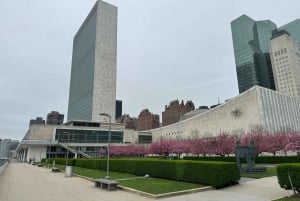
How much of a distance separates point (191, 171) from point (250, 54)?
183 meters

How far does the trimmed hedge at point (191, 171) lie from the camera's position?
14.4 meters

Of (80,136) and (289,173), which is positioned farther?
(80,136)

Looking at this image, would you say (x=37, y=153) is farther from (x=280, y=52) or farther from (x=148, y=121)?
(x=280, y=52)

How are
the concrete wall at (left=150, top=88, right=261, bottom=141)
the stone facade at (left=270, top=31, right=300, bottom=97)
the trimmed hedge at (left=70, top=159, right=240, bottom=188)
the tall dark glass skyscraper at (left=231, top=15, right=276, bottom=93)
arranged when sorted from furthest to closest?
the tall dark glass skyscraper at (left=231, top=15, right=276, bottom=93)
the stone facade at (left=270, top=31, right=300, bottom=97)
the concrete wall at (left=150, top=88, right=261, bottom=141)
the trimmed hedge at (left=70, top=159, right=240, bottom=188)

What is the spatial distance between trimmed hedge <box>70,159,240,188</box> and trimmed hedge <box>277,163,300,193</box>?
363 cm

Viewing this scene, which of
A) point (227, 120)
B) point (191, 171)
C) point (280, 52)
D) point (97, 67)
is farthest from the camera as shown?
point (280, 52)

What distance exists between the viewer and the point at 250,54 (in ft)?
586

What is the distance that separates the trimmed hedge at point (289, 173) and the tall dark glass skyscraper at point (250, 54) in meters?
173

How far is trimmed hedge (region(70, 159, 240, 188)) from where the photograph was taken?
47.2 feet

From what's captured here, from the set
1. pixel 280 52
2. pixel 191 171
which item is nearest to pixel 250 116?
pixel 191 171

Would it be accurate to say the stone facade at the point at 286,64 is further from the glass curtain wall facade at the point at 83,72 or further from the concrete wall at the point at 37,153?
the concrete wall at the point at 37,153

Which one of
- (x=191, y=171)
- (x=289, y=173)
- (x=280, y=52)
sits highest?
(x=280, y=52)

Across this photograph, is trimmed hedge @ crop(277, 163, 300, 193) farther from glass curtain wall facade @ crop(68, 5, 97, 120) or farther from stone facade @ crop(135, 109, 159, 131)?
stone facade @ crop(135, 109, 159, 131)

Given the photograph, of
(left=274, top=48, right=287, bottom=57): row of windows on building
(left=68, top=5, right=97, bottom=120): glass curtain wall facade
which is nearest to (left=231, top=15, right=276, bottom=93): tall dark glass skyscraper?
(left=274, top=48, right=287, bottom=57): row of windows on building
